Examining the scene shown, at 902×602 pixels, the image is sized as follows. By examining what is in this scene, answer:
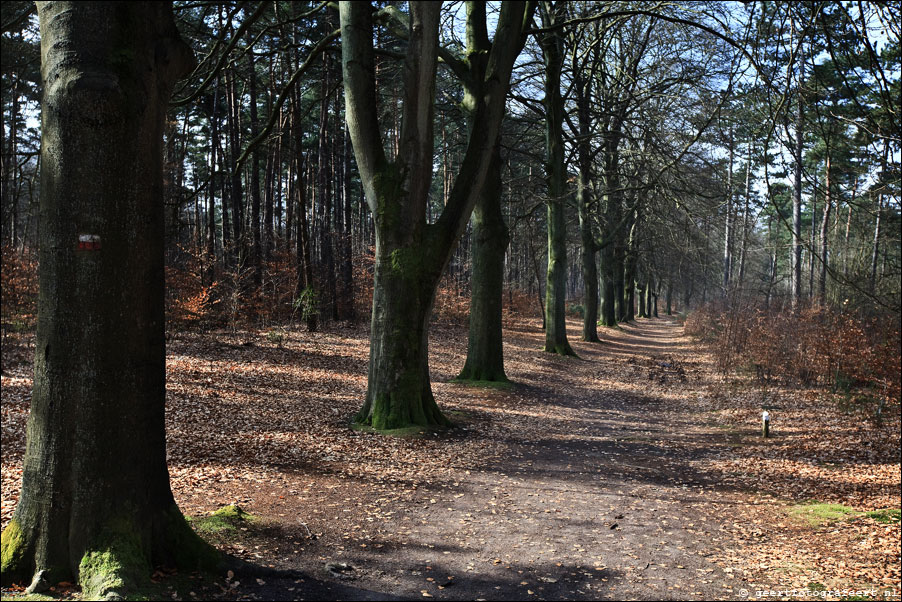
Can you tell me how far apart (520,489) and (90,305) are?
16.5 feet

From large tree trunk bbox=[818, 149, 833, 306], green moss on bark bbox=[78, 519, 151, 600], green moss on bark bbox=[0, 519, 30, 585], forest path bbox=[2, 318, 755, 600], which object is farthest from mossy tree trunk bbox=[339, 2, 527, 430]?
green moss on bark bbox=[0, 519, 30, 585]

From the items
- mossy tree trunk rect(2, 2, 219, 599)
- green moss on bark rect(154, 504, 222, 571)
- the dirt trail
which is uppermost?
mossy tree trunk rect(2, 2, 219, 599)

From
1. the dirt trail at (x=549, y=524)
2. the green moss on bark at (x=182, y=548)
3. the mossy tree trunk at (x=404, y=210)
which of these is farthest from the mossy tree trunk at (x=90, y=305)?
the mossy tree trunk at (x=404, y=210)

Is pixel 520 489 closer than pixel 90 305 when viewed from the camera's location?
No

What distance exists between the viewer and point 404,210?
29.3 feet

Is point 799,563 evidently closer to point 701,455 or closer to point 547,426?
point 701,455

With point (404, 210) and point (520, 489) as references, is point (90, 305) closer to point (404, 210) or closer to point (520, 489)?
point (520, 489)

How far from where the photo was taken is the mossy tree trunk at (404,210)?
28.5 feet

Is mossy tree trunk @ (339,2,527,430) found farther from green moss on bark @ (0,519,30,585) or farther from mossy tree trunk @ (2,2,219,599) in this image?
green moss on bark @ (0,519,30,585)

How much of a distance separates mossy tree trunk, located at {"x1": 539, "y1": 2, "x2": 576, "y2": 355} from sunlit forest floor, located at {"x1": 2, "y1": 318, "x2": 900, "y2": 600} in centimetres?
643

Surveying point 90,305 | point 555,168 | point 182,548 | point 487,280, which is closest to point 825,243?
point 487,280

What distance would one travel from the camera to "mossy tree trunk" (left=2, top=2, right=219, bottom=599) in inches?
135

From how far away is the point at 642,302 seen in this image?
56.4 meters

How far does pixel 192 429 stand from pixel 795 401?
12.0 metres
